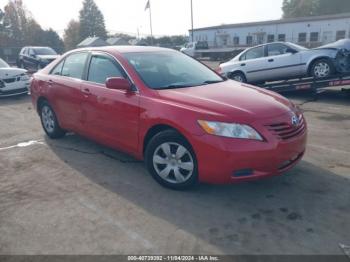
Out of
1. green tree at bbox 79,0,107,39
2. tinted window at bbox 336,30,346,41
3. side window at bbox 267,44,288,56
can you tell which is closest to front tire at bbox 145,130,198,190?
side window at bbox 267,44,288,56

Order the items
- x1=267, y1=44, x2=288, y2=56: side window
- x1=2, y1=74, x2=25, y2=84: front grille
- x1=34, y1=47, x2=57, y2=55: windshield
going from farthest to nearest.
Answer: x1=34, y1=47, x2=57, y2=55: windshield < x1=2, y1=74, x2=25, y2=84: front grille < x1=267, y1=44, x2=288, y2=56: side window

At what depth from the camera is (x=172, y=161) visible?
4008 millimetres

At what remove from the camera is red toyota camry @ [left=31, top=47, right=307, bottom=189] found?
356 centimetres

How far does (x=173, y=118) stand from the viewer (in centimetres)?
382

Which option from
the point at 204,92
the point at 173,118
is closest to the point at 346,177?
the point at 204,92

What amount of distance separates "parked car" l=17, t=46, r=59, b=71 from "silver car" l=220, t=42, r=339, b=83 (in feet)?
38.0

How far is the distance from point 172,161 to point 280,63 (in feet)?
25.0

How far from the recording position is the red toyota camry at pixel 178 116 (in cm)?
356

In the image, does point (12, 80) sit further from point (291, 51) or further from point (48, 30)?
point (48, 30)

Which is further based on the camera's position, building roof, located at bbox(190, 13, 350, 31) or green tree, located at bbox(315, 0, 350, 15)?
green tree, located at bbox(315, 0, 350, 15)

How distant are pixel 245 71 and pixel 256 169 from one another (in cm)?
811

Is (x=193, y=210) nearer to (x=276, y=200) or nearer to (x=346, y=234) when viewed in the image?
(x=276, y=200)

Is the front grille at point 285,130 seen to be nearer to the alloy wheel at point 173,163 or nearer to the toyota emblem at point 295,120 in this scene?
the toyota emblem at point 295,120

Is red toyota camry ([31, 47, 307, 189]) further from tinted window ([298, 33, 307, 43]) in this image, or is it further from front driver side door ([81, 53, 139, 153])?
tinted window ([298, 33, 307, 43])
